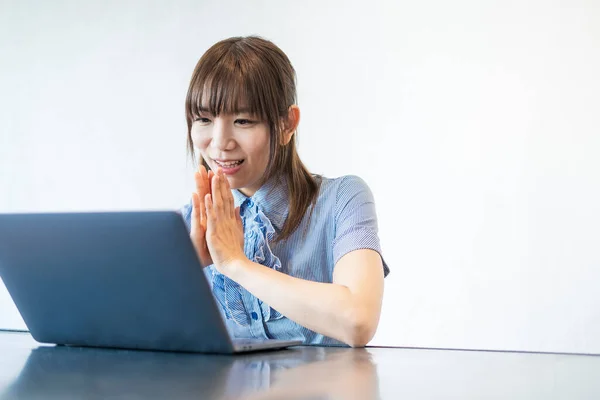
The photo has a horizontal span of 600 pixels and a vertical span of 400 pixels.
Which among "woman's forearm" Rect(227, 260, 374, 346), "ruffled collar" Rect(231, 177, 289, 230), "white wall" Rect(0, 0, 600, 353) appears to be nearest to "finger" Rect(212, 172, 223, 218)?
"woman's forearm" Rect(227, 260, 374, 346)

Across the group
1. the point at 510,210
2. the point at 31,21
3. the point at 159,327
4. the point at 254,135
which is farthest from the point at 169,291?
the point at 31,21

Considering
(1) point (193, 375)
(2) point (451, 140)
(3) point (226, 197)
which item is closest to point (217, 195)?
(3) point (226, 197)

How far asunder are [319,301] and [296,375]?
1.63 feet

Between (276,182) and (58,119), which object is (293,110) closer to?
(276,182)

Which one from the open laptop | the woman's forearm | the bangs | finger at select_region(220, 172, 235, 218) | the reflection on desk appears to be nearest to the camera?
the reflection on desk

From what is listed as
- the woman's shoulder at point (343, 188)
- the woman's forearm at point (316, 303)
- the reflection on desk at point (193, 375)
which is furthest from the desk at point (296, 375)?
the woman's shoulder at point (343, 188)

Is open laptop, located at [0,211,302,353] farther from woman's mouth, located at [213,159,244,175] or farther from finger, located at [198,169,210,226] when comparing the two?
woman's mouth, located at [213,159,244,175]

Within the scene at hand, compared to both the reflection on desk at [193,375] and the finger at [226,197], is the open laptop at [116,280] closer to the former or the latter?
the reflection on desk at [193,375]

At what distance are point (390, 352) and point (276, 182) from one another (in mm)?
601

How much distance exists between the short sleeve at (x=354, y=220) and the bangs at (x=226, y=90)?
0.69 feet

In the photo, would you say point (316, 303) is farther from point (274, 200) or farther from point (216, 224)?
point (274, 200)

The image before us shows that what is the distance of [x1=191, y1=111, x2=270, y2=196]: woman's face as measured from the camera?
56.5 inches

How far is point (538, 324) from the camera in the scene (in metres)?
3.07

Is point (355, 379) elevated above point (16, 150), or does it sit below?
above
